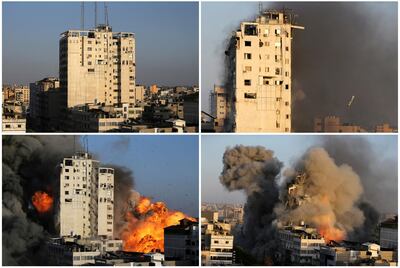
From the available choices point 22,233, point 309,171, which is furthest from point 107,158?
point 309,171

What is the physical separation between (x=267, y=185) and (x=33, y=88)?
209cm

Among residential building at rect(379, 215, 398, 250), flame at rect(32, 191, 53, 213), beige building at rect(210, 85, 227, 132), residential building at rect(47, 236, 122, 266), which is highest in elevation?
beige building at rect(210, 85, 227, 132)

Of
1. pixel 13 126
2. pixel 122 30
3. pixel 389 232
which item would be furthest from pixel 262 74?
pixel 13 126

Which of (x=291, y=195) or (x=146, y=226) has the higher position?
(x=291, y=195)

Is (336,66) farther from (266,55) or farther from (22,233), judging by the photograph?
(22,233)

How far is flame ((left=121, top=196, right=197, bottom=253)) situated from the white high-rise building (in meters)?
0.16

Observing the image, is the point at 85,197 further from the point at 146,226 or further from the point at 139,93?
the point at 139,93

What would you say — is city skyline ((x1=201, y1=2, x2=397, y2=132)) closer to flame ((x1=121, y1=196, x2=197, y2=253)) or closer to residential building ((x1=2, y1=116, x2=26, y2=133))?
flame ((x1=121, y1=196, x2=197, y2=253))

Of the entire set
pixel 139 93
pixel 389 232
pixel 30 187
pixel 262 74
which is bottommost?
pixel 389 232

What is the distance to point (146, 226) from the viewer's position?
11.0m

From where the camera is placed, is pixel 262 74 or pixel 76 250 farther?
pixel 262 74

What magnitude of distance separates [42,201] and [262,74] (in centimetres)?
210

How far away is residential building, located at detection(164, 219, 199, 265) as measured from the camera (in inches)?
429

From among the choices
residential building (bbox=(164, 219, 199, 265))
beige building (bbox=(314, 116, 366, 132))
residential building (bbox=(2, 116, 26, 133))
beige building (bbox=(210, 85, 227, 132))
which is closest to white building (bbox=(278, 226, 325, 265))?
residential building (bbox=(164, 219, 199, 265))
